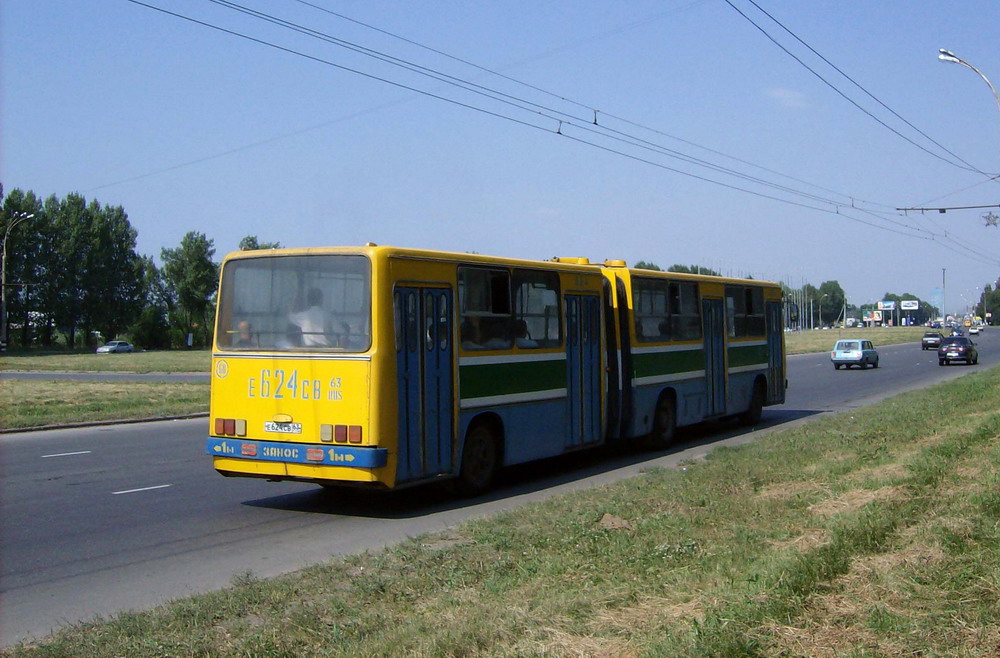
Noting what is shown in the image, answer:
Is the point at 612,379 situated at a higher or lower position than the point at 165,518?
higher

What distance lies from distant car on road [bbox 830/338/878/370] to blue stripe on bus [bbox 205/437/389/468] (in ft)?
136

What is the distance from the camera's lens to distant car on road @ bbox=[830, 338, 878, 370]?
47984 millimetres

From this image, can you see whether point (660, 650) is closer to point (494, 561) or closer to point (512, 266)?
point (494, 561)

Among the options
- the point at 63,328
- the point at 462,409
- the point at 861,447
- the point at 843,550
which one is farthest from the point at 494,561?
the point at 63,328

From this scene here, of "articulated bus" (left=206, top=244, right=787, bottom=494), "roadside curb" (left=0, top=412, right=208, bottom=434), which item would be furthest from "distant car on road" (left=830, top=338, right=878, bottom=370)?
"articulated bus" (left=206, top=244, right=787, bottom=494)

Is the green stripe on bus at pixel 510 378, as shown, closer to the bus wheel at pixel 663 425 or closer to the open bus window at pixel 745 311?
the bus wheel at pixel 663 425

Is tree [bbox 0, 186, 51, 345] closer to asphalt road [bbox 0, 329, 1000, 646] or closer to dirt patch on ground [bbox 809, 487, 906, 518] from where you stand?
asphalt road [bbox 0, 329, 1000, 646]

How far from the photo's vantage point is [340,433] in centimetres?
1059

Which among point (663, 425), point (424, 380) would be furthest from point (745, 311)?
point (424, 380)

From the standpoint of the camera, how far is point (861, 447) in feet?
45.1

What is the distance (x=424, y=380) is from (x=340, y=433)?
116 centimetres

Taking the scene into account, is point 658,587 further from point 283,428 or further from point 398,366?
point 283,428

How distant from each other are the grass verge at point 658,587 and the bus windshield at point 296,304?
2706 mm

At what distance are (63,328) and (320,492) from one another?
93863mm
